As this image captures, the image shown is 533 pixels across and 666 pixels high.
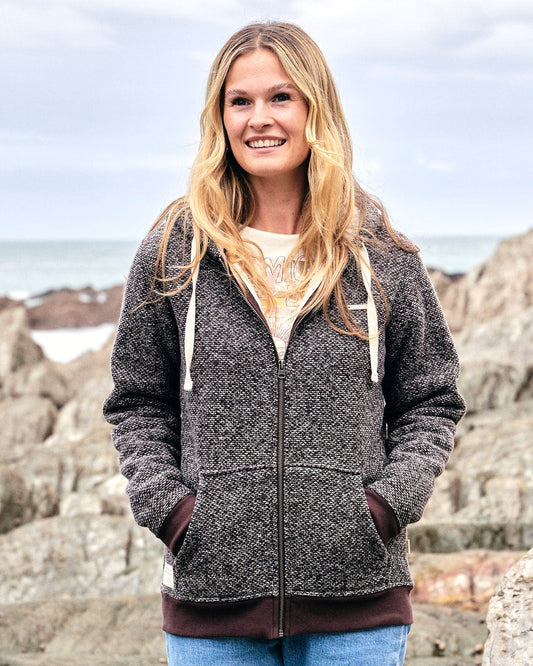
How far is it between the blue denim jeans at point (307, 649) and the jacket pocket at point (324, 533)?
17 cm

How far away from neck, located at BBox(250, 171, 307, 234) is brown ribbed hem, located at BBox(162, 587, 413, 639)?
1281 mm

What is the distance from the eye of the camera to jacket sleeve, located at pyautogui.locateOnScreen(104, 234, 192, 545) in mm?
3096

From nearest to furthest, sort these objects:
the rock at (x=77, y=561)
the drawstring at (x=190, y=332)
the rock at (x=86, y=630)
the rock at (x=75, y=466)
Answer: the drawstring at (x=190, y=332) → the rock at (x=86, y=630) → the rock at (x=77, y=561) → the rock at (x=75, y=466)

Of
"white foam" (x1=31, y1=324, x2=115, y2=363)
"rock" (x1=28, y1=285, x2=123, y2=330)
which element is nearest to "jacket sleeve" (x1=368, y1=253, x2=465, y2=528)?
"rock" (x1=28, y1=285, x2=123, y2=330)

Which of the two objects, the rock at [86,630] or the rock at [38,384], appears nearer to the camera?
the rock at [86,630]

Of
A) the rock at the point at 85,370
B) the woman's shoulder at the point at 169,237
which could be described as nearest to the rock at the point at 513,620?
the woman's shoulder at the point at 169,237

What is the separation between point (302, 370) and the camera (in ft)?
9.53

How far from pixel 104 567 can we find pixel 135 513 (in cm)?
563

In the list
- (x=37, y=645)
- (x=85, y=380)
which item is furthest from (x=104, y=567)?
(x=85, y=380)

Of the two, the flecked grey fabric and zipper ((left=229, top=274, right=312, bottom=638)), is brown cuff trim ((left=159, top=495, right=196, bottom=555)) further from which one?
zipper ((left=229, top=274, right=312, bottom=638))

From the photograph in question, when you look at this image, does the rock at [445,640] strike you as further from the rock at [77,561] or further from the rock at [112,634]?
the rock at [77,561]

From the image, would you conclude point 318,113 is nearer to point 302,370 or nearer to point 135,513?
point 302,370

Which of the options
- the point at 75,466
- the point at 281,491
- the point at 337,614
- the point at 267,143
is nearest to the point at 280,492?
the point at 281,491

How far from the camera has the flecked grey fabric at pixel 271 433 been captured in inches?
111
